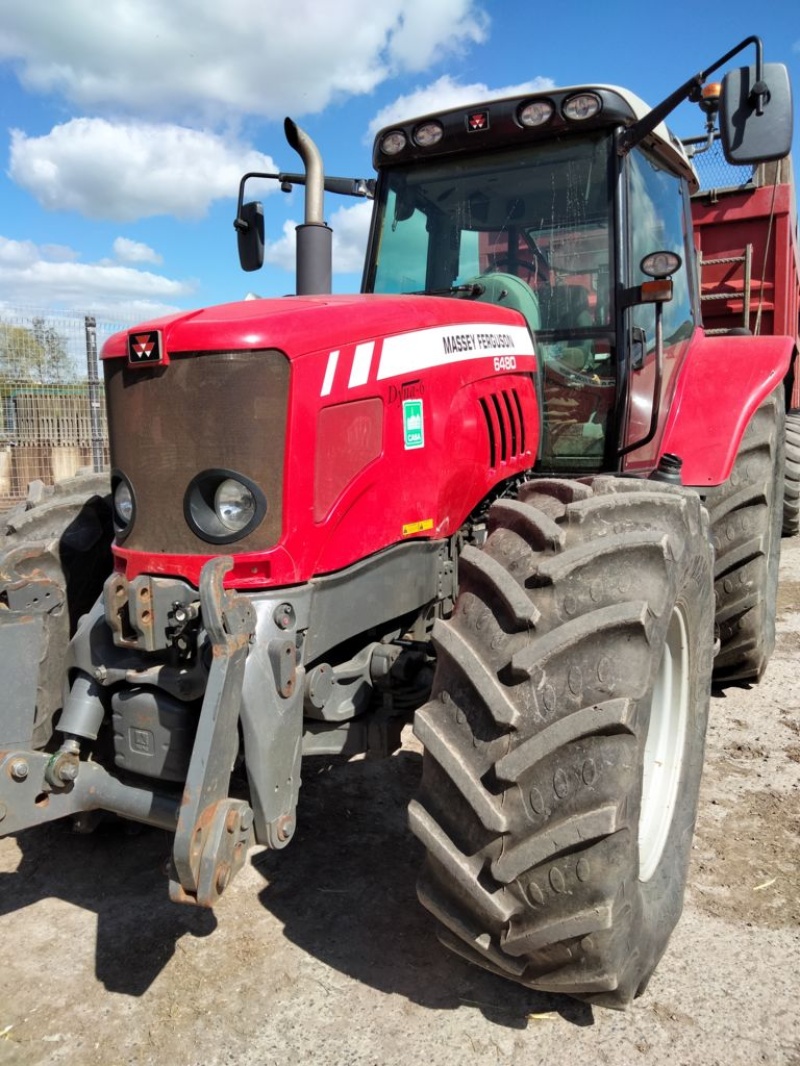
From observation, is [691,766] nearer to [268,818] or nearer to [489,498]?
[489,498]

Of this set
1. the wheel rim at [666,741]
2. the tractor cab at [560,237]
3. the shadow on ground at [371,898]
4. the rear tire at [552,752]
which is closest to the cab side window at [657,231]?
Answer: the tractor cab at [560,237]

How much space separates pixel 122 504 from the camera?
7.75 feet

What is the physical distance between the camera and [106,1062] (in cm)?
204

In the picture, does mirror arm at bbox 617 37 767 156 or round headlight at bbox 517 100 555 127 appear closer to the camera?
mirror arm at bbox 617 37 767 156

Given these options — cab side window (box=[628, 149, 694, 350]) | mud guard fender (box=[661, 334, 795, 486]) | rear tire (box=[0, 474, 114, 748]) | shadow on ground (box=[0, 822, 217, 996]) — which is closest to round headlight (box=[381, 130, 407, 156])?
cab side window (box=[628, 149, 694, 350])

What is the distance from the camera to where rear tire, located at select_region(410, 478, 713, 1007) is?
186 centimetres

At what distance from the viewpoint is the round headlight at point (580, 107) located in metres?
3.14

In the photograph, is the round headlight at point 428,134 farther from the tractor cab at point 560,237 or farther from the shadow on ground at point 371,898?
the shadow on ground at point 371,898

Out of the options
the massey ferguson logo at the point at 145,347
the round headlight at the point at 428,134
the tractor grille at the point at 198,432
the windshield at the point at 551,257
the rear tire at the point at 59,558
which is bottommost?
the rear tire at the point at 59,558

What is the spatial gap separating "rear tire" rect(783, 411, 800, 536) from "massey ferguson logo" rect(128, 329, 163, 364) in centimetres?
510

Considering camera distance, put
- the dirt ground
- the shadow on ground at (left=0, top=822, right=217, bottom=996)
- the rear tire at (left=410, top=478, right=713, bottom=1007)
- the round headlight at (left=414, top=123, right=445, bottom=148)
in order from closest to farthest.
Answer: the rear tire at (left=410, top=478, right=713, bottom=1007)
the dirt ground
the shadow on ground at (left=0, top=822, right=217, bottom=996)
the round headlight at (left=414, top=123, right=445, bottom=148)

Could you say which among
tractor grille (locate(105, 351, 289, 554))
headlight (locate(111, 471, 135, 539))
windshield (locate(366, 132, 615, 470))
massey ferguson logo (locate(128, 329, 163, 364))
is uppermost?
windshield (locate(366, 132, 615, 470))

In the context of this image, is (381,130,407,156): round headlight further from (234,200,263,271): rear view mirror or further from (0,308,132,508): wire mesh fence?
(0,308,132,508): wire mesh fence

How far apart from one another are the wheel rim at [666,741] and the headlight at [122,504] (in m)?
1.48
